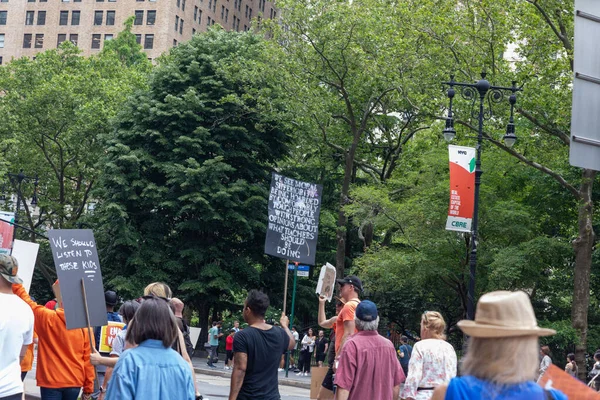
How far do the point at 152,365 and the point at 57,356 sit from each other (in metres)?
3.87

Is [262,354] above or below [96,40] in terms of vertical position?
below

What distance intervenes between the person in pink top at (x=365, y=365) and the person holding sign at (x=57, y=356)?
2.54m

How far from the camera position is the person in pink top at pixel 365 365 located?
826 cm

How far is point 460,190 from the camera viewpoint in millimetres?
24172

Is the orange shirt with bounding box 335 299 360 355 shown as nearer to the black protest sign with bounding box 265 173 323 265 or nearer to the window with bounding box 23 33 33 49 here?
the black protest sign with bounding box 265 173 323 265

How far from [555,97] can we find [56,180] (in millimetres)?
34572

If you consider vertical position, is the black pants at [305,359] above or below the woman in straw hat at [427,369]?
below

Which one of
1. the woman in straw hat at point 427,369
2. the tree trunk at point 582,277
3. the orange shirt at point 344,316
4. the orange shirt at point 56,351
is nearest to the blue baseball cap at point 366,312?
the woman in straw hat at point 427,369

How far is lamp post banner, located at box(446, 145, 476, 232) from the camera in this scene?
24.1 m

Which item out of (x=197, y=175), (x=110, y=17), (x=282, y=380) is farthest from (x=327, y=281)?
(x=110, y=17)

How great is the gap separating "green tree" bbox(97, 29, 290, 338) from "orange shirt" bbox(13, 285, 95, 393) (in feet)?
96.2

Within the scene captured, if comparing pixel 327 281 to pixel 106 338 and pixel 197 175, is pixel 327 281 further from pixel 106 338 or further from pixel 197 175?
pixel 197 175

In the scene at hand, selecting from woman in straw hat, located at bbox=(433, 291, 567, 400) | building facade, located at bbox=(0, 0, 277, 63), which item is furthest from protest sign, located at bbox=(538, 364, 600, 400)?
building facade, located at bbox=(0, 0, 277, 63)

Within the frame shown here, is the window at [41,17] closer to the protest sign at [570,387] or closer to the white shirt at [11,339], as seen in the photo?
the white shirt at [11,339]
